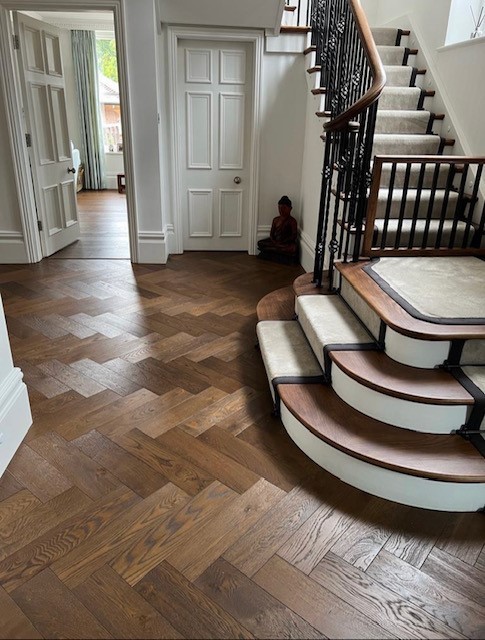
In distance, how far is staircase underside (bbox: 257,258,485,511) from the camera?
1830 millimetres

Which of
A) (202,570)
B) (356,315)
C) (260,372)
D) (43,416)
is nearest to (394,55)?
(356,315)

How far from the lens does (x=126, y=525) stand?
69.2 inches

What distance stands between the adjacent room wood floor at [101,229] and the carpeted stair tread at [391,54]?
3078mm

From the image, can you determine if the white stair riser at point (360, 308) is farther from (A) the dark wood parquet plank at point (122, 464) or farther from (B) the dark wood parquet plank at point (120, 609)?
(B) the dark wood parquet plank at point (120, 609)

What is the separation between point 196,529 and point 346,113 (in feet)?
7.17

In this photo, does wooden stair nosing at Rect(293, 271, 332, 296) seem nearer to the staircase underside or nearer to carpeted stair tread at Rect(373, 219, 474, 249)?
carpeted stair tread at Rect(373, 219, 474, 249)

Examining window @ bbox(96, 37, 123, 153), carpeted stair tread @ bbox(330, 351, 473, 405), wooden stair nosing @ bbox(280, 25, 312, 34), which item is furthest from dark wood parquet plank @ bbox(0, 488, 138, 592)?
window @ bbox(96, 37, 123, 153)


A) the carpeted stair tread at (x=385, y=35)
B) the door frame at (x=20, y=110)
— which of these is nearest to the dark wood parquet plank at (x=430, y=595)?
the door frame at (x=20, y=110)

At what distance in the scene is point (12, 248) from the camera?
15.3ft

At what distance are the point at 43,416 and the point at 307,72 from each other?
381 centimetres

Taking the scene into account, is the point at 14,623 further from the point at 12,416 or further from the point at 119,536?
the point at 12,416

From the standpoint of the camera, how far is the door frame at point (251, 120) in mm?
4359

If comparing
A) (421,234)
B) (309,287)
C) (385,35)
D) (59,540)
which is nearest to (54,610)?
(59,540)

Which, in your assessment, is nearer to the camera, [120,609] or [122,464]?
[120,609]
